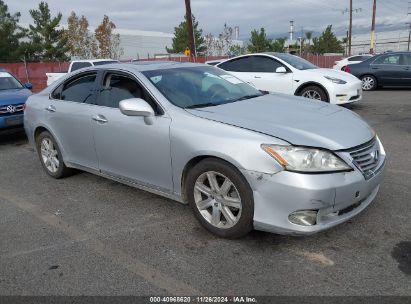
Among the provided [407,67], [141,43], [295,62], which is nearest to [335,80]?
[295,62]

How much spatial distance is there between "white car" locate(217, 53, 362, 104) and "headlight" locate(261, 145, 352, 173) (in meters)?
6.75

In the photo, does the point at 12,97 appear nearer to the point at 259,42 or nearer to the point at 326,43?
the point at 259,42

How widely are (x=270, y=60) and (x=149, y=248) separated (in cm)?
767

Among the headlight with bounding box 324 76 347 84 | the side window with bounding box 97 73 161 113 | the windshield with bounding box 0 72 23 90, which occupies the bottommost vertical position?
the headlight with bounding box 324 76 347 84

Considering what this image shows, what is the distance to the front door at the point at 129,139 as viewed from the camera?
13.1ft

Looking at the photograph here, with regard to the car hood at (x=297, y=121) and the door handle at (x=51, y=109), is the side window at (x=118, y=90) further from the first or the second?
the door handle at (x=51, y=109)

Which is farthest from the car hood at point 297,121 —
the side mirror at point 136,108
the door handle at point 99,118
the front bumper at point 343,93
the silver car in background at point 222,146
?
the front bumper at point 343,93

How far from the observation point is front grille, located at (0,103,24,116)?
8.07 metres

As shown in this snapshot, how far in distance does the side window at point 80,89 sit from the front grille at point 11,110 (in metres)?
3.32

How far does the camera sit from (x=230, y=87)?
15.7 feet

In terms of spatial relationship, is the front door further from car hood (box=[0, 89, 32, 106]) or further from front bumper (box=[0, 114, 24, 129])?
car hood (box=[0, 89, 32, 106])

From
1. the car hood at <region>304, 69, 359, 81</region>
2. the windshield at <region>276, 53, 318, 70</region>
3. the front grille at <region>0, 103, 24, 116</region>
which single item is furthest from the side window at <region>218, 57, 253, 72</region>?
the front grille at <region>0, 103, 24, 116</region>

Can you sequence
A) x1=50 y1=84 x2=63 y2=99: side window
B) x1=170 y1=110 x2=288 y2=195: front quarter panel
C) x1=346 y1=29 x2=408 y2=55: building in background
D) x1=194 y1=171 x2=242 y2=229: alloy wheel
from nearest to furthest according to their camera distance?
x1=170 y1=110 x2=288 y2=195: front quarter panel → x1=194 y1=171 x2=242 y2=229: alloy wheel → x1=50 y1=84 x2=63 y2=99: side window → x1=346 y1=29 x2=408 y2=55: building in background

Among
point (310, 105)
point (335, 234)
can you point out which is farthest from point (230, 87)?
point (335, 234)
